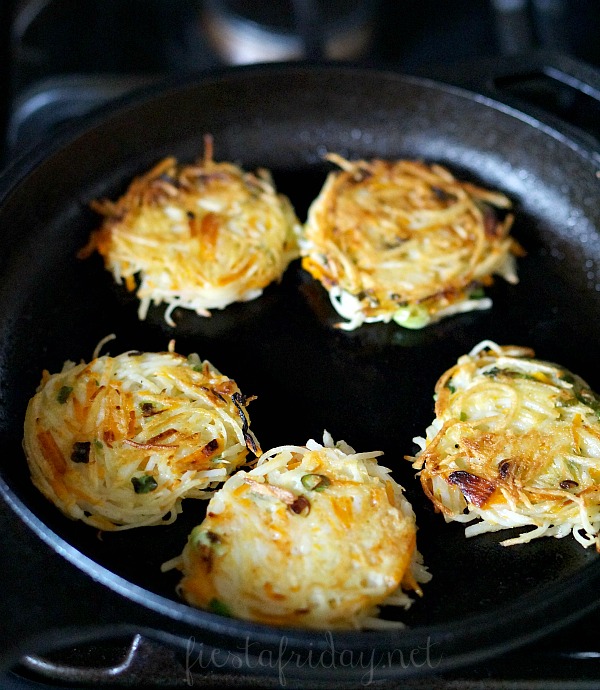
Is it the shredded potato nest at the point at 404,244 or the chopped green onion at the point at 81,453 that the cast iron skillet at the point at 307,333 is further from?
the chopped green onion at the point at 81,453

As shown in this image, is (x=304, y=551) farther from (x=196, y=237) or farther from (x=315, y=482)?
(x=196, y=237)

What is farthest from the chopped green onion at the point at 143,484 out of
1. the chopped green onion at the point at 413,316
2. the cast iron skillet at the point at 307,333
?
the chopped green onion at the point at 413,316

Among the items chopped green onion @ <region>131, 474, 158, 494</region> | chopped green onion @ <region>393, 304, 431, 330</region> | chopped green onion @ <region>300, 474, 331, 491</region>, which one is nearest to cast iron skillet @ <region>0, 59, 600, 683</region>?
chopped green onion @ <region>393, 304, 431, 330</region>

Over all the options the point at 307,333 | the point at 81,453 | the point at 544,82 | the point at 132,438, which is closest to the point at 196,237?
the point at 307,333

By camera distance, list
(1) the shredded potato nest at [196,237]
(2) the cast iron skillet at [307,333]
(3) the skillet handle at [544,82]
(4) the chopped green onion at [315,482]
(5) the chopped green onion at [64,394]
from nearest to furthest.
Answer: (2) the cast iron skillet at [307,333], (4) the chopped green onion at [315,482], (5) the chopped green onion at [64,394], (1) the shredded potato nest at [196,237], (3) the skillet handle at [544,82]

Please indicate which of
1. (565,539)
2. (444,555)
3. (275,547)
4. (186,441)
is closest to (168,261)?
(186,441)

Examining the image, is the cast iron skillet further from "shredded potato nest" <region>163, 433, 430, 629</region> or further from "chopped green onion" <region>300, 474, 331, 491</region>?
"chopped green onion" <region>300, 474, 331, 491</region>

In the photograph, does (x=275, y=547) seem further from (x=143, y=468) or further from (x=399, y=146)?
(x=399, y=146)
